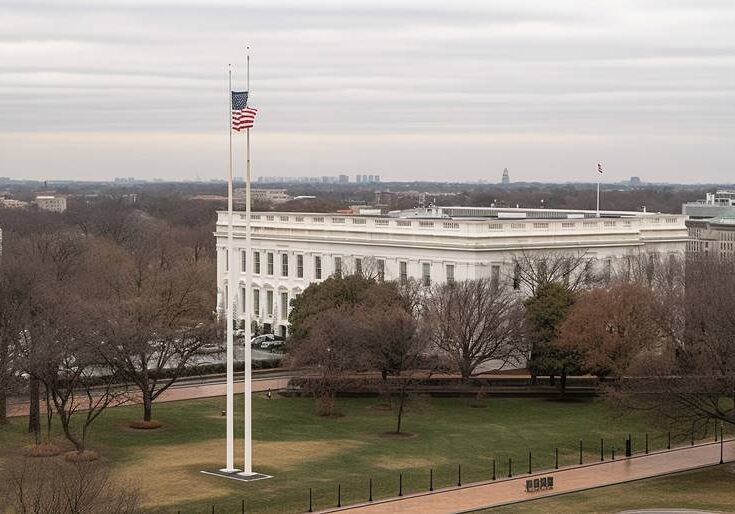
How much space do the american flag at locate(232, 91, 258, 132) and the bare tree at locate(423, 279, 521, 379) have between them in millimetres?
25874

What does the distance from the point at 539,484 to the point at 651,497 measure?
13.6ft

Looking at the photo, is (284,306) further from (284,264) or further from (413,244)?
(413,244)

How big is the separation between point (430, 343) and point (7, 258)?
90.9ft

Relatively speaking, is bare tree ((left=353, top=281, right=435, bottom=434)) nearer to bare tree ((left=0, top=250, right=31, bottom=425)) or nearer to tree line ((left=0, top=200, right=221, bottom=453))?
tree line ((left=0, top=200, right=221, bottom=453))

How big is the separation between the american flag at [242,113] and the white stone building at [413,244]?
1665 inches

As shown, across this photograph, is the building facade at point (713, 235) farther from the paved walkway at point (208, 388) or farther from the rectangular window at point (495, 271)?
the paved walkway at point (208, 388)

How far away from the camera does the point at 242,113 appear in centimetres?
5378

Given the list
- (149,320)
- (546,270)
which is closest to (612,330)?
(546,270)

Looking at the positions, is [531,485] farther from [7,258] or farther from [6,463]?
[7,258]

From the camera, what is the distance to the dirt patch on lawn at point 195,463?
172 ft

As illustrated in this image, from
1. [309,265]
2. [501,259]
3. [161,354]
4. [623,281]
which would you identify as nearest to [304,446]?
[161,354]

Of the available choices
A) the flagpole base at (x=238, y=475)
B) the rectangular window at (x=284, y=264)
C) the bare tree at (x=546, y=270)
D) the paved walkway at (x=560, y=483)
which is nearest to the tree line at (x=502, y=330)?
the paved walkway at (x=560, y=483)

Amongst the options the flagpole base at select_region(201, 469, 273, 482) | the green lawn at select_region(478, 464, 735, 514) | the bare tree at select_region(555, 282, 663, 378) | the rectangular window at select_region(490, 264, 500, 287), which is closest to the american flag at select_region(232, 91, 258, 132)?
the flagpole base at select_region(201, 469, 273, 482)

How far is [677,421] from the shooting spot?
189 feet
